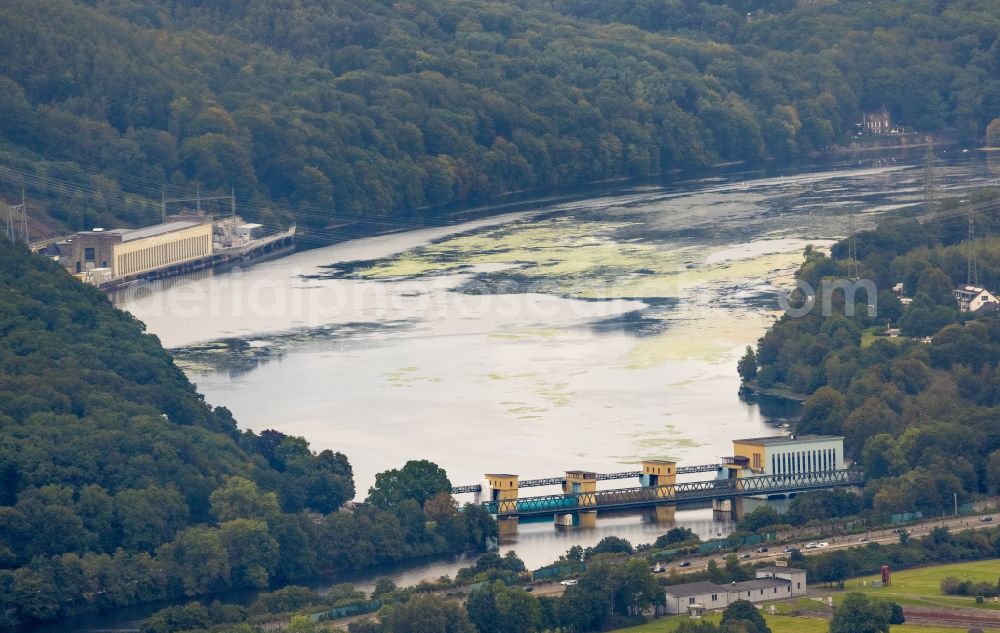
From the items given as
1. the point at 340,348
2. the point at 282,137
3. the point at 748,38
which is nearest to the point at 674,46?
the point at 748,38

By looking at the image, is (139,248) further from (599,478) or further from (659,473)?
(659,473)

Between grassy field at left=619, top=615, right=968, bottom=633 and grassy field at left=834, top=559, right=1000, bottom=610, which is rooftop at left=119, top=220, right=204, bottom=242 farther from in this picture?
grassy field at left=619, top=615, right=968, bottom=633

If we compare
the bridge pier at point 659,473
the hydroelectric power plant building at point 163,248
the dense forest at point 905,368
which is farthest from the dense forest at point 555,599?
the hydroelectric power plant building at point 163,248

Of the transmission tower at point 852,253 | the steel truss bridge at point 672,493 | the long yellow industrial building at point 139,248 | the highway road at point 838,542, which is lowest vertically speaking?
the highway road at point 838,542

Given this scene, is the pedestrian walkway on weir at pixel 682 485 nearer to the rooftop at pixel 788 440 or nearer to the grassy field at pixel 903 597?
the rooftop at pixel 788 440

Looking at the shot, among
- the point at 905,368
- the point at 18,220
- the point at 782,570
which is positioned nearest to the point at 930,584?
the point at 782,570
